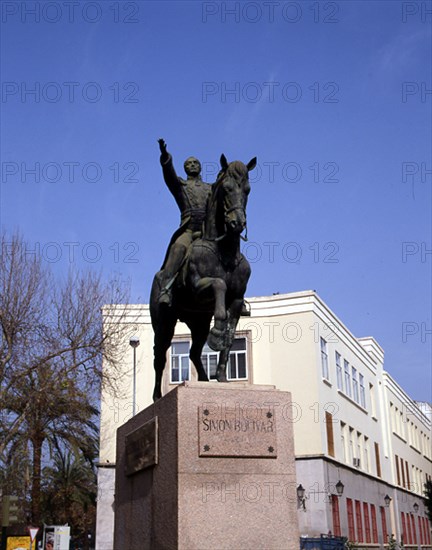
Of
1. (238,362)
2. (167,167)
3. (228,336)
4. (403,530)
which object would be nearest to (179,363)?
(238,362)

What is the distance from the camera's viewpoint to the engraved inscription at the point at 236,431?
23.3 feet

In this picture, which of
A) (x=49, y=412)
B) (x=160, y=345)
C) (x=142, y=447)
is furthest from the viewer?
(x=49, y=412)

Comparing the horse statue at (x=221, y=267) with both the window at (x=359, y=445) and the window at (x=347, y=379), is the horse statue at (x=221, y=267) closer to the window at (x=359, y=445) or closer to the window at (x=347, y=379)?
the window at (x=347, y=379)

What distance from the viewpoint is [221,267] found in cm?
809

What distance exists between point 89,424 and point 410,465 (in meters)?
35.0

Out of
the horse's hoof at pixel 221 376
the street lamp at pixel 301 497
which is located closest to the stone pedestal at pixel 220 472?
the horse's hoof at pixel 221 376

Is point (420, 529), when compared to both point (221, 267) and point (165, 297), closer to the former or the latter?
point (165, 297)

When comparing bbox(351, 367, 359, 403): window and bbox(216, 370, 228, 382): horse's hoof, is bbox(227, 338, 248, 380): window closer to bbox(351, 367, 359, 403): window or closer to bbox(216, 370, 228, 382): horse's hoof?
bbox(351, 367, 359, 403): window

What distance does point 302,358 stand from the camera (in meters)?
34.2

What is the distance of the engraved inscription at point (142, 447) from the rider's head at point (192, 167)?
329 centimetres

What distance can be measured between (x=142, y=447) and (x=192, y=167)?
3607 mm

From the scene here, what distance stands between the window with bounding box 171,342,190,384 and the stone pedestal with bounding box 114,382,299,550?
1035 inches

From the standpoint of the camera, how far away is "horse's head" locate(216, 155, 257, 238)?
7.62 m

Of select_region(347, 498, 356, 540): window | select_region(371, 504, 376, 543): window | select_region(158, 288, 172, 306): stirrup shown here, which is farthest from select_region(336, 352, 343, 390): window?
select_region(158, 288, 172, 306): stirrup
